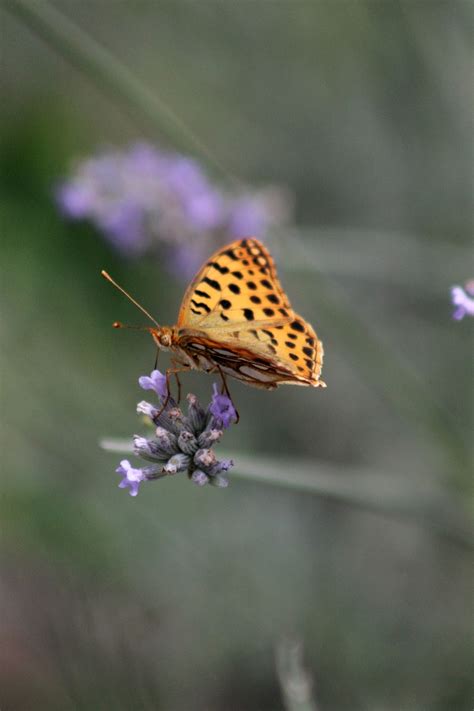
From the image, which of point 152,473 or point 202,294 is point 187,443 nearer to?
point 152,473

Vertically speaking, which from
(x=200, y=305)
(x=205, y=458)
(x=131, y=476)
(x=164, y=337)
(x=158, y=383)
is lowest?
(x=131, y=476)

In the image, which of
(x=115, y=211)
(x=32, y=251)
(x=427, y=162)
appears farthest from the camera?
(x=427, y=162)

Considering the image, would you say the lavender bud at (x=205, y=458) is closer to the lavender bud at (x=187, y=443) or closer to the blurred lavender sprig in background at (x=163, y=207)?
the lavender bud at (x=187, y=443)

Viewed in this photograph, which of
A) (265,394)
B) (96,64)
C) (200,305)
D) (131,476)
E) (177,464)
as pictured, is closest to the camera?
(131,476)

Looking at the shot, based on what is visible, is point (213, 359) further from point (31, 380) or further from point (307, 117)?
point (307, 117)

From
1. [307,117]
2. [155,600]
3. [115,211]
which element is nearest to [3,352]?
[115,211]

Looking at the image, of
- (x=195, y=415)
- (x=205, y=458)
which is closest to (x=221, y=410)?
(x=195, y=415)

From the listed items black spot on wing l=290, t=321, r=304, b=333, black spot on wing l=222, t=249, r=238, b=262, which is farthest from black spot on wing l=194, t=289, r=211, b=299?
black spot on wing l=290, t=321, r=304, b=333
